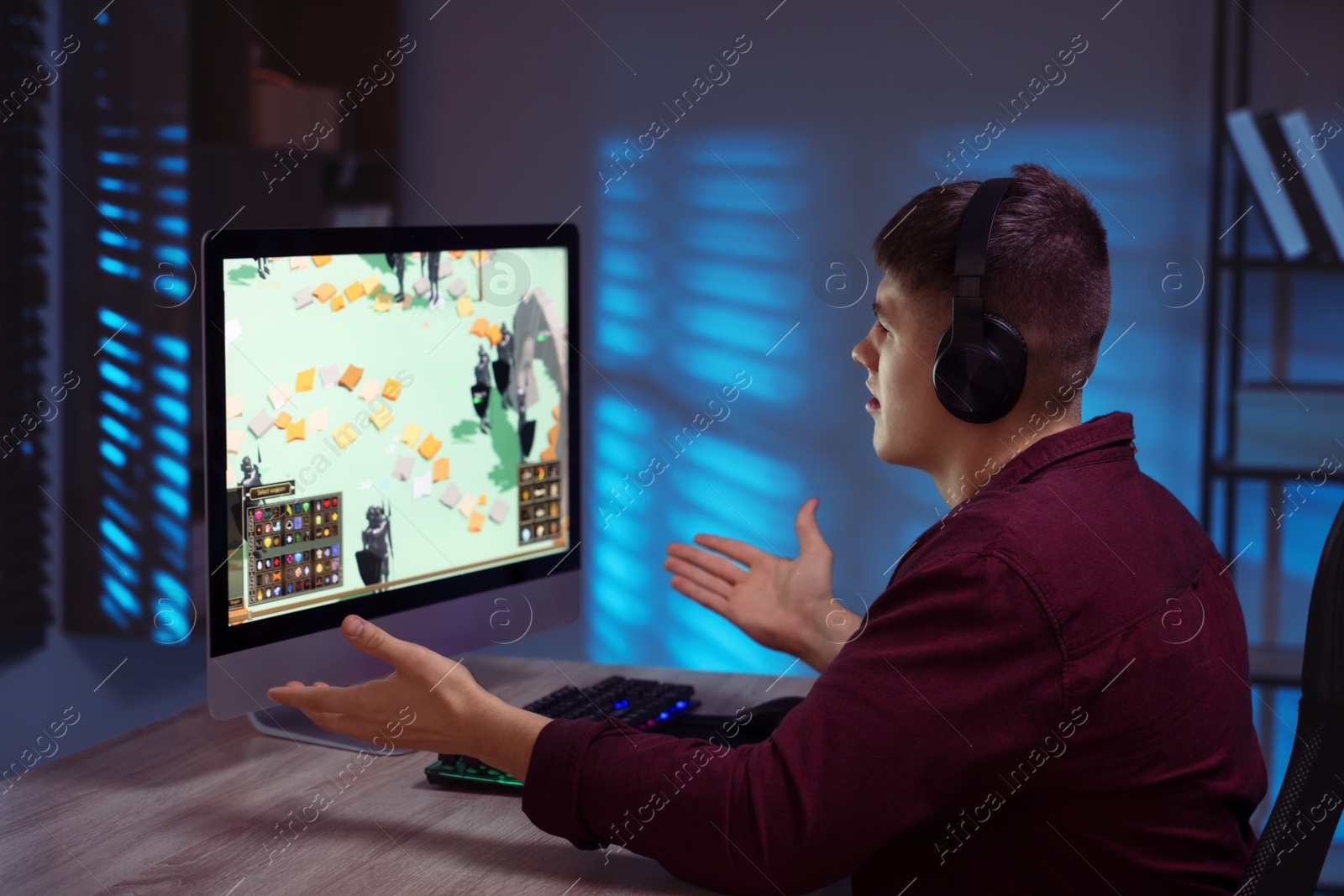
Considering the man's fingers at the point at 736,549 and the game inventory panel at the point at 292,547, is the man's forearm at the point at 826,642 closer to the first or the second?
the man's fingers at the point at 736,549

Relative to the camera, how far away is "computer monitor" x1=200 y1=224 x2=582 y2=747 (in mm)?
1080

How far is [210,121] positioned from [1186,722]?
216 cm

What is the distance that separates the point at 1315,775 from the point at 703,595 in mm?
672

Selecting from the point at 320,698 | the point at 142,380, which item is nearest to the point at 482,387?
the point at 320,698

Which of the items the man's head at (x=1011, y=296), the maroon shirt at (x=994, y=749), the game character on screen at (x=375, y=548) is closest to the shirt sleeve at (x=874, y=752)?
the maroon shirt at (x=994, y=749)

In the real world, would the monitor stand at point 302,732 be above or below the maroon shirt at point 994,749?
below

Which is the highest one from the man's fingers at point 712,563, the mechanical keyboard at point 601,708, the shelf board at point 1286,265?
the shelf board at point 1286,265

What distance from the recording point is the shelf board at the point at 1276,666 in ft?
7.08

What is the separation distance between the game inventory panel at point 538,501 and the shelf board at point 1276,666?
→ 1519 mm

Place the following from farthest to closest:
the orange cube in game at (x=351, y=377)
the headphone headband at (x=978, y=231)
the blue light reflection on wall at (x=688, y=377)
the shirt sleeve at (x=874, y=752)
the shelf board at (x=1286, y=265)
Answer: the blue light reflection on wall at (x=688, y=377), the shelf board at (x=1286, y=265), the orange cube in game at (x=351, y=377), the headphone headband at (x=978, y=231), the shirt sleeve at (x=874, y=752)

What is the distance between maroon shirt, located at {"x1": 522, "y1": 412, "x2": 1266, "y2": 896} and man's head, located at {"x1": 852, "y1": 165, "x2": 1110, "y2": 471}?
10 centimetres

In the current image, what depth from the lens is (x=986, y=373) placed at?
95 centimetres

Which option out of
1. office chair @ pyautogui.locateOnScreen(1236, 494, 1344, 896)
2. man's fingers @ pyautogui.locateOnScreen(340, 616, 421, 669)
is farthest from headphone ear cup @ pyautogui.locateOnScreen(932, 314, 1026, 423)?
man's fingers @ pyautogui.locateOnScreen(340, 616, 421, 669)

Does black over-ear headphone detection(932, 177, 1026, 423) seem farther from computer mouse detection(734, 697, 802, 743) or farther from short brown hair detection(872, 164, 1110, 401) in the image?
computer mouse detection(734, 697, 802, 743)
